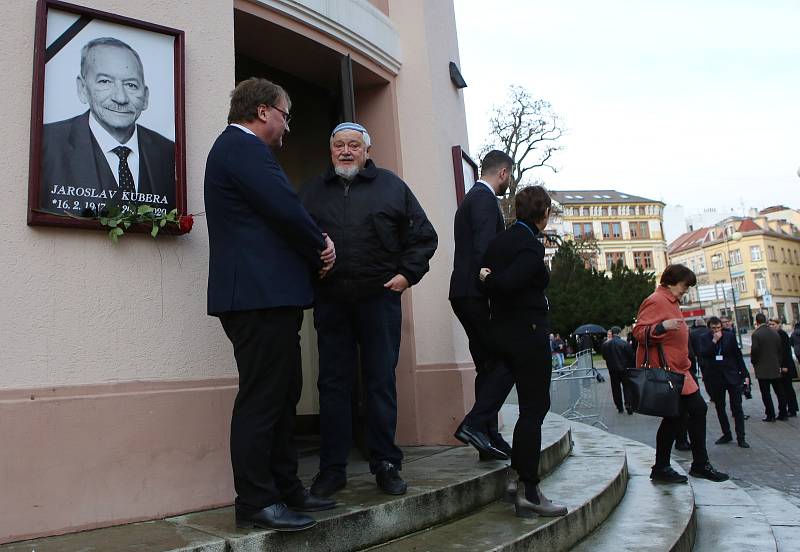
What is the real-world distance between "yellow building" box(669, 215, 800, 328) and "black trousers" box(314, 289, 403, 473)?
80577 millimetres

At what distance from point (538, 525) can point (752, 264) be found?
89530 millimetres

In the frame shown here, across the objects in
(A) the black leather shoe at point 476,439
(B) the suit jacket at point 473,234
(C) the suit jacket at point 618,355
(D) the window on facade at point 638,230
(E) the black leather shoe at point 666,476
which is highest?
(D) the window on facade at point 638,230

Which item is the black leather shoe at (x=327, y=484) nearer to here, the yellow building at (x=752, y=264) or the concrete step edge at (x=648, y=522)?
the concrete step edge at (x=648, y=522)

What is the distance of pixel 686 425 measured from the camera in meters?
5.47

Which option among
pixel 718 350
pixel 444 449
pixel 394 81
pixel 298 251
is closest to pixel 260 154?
pixel 298 251

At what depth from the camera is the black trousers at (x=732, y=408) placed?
8.50 m

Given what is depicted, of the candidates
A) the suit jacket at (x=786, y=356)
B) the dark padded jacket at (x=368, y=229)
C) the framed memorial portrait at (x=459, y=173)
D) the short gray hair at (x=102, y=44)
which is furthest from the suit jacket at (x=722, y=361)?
the short gray hair at (x=102, y=44)

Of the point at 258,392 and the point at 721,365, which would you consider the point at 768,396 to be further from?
the point at 258,392

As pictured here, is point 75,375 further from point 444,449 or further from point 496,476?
point 444,449

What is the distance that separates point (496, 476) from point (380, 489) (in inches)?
33.8

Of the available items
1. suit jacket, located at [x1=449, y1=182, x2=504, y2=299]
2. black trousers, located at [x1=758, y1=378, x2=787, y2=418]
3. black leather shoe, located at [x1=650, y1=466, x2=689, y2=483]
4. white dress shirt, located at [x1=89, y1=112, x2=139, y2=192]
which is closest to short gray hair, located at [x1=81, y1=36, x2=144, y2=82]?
white dress shirt, located at [x1=89, y1=112, x2=139, y2=192]

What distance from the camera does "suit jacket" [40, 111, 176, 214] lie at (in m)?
3.35

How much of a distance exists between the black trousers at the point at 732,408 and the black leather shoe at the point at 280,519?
742 centimetres

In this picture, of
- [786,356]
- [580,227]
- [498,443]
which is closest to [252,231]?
[498,443]
